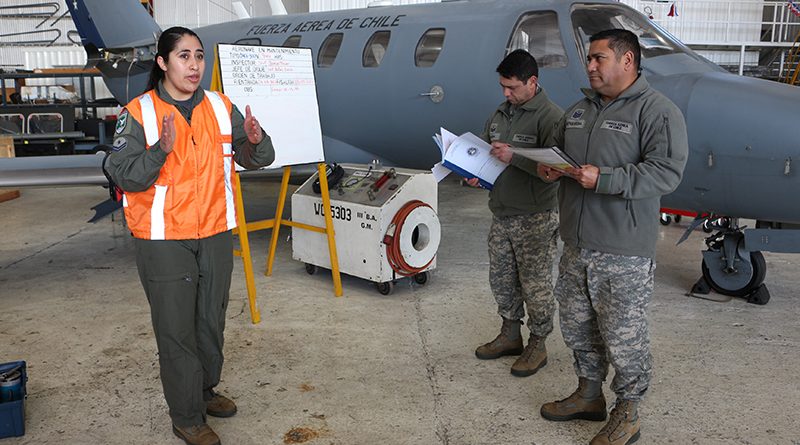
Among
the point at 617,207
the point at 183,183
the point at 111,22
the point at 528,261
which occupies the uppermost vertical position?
the point at 111,22

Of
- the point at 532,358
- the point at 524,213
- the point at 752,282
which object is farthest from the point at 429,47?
the point at 532,358

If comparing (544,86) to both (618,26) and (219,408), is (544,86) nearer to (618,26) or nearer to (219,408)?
(618,26)

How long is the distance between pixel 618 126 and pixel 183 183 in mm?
2015

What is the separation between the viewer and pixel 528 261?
4016 millimetres

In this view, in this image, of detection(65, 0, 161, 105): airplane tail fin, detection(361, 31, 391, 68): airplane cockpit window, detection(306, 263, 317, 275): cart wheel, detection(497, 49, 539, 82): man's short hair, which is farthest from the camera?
detection(65, 0, 161, 105): airplane tail fin

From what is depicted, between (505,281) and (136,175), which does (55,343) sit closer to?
(136,175)

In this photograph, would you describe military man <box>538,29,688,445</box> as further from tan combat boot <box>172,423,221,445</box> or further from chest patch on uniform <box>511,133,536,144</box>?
tan combat boot <box>172,423,221,445</box>

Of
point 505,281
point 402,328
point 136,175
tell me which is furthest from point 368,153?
point 136,175

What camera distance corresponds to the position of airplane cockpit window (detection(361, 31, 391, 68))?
760cm

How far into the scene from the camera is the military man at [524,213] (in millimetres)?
3873

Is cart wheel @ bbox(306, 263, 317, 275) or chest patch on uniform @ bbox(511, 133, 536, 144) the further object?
cart wheel @ bbox(306, 263, 317, 275)

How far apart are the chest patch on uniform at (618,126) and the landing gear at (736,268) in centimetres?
324

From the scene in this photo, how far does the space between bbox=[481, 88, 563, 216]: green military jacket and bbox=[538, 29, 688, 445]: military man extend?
531mm

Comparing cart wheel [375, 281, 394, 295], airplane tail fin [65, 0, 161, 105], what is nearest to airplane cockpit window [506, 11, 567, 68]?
cart wheel [375, 281, 394, 295]
